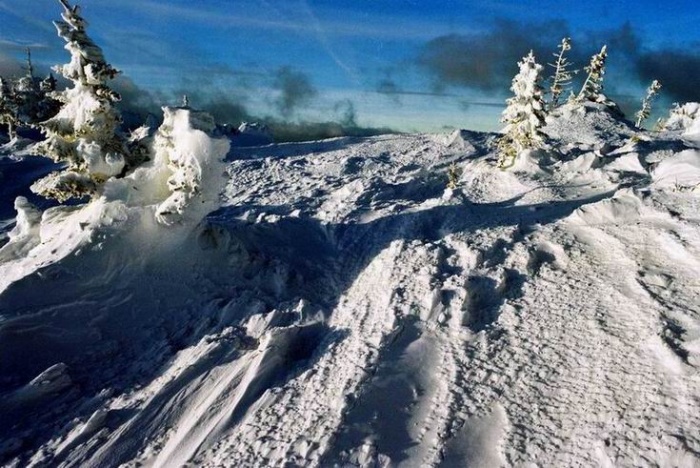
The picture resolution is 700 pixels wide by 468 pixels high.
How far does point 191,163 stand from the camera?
45.5 feet

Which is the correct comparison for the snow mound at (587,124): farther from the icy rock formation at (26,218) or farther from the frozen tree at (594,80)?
the icy rock formation at (26,218)

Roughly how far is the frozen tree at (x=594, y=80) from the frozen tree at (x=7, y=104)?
60.6 meters

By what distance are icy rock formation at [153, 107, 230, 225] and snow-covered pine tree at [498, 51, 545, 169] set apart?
15.7m

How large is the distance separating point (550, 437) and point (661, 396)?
80.6 inches

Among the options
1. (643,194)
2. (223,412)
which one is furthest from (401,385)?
(643,194)

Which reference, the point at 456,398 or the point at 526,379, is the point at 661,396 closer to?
the point at 526,379

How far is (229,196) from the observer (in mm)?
25938

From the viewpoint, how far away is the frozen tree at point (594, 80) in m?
45.7

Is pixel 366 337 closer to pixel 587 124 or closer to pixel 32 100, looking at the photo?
pixel 587 124

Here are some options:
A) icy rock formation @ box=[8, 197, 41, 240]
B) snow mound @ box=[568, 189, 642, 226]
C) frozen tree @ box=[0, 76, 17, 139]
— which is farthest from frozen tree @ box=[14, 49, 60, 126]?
snow mound @ box=[568, 189, 642, 226]

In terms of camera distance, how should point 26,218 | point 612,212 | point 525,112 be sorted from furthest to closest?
1. point 525,112
2. point 26,218
3. point 612,212

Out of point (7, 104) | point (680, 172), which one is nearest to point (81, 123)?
point (680, 172)

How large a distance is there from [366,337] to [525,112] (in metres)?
18.8

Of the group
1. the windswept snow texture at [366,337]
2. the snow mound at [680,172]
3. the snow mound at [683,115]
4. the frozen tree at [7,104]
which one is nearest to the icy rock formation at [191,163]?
the windswept snow texture at [366,337]
